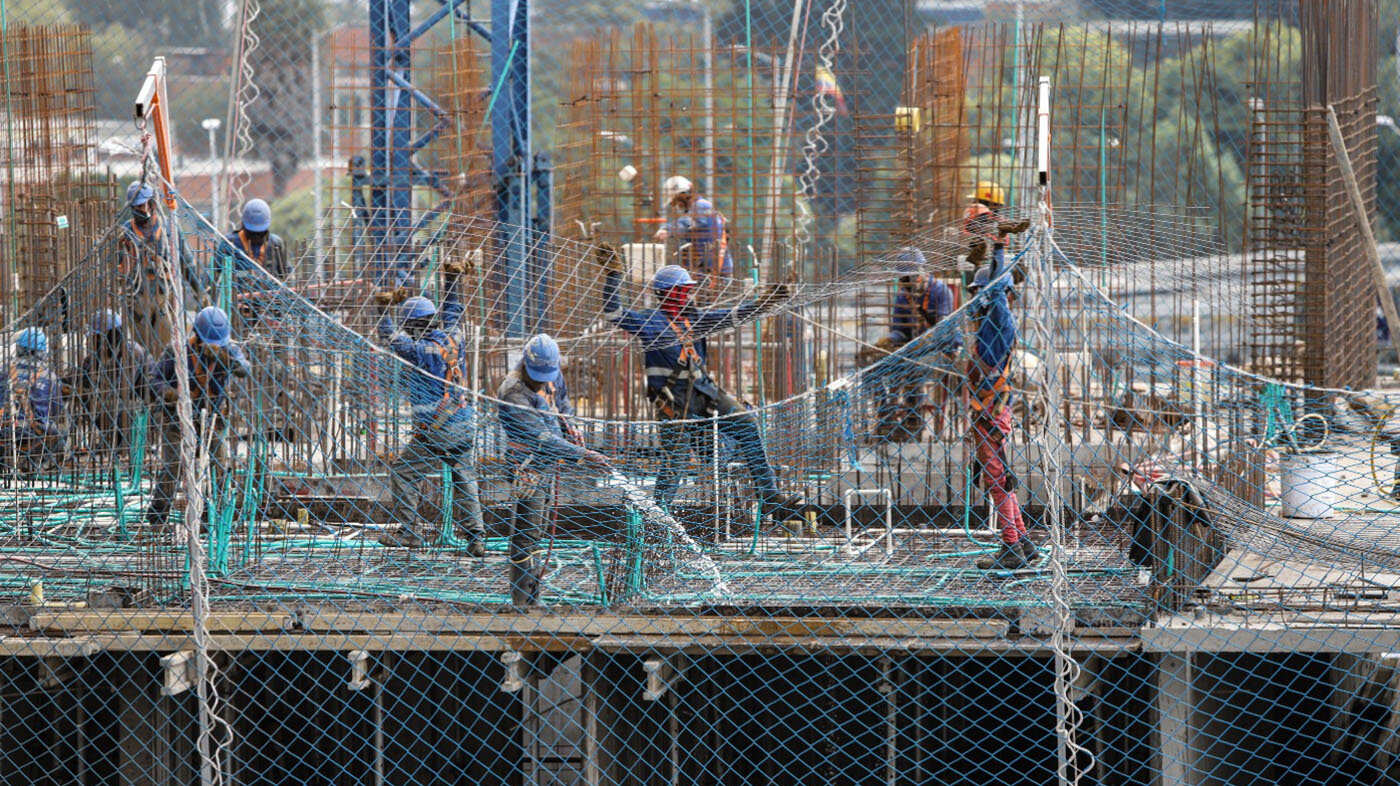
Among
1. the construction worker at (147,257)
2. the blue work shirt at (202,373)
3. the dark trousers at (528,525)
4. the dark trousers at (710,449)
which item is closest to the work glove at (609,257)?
the dark trousers at (710,449)

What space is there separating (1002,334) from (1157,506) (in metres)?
1.41

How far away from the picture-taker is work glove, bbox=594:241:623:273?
36.5 feet

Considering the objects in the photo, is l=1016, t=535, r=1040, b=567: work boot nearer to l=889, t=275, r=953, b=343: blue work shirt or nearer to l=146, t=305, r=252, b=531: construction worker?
l=889, t=275, r=953, b=343: blue work shirt

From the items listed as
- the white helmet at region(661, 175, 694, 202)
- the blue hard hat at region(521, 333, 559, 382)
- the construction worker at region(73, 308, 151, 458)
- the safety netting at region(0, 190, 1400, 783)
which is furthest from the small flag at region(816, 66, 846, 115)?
the construction worker at region(73, 308, 151, 458)

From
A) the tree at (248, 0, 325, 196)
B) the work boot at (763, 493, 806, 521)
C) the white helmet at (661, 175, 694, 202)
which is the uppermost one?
the tree at (248, 0, 325, 196)

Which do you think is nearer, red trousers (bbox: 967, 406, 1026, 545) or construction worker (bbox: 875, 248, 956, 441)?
red trousers (bbox: 967, 406, 1026, 545)

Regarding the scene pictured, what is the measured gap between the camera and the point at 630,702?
9.56m

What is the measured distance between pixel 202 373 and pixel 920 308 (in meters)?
4.93

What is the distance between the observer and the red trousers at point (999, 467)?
352 inches

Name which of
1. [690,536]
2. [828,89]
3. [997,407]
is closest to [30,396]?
[690,536]

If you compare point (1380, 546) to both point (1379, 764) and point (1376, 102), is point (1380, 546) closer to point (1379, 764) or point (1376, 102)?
point (1379, 764)

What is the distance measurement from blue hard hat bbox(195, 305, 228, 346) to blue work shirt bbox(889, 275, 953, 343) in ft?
15.0

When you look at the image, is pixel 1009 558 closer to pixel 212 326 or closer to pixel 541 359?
pixel 541 359

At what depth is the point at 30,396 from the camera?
9531 millimetres
